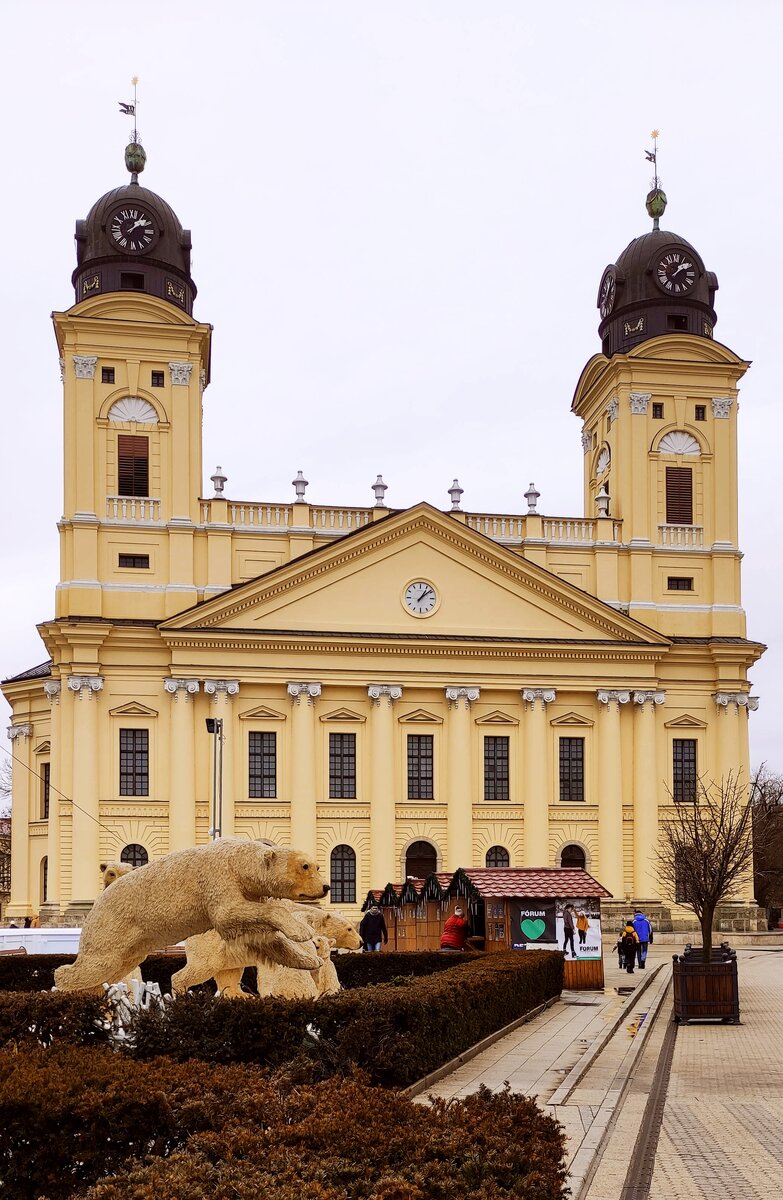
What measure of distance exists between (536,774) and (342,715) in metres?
7.67

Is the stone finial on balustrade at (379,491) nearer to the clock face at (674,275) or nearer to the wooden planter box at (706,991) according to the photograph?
the clock face at (674,275)

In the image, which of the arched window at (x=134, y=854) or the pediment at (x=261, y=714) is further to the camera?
the pediment at (x=261, y=714)

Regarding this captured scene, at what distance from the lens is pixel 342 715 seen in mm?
54719

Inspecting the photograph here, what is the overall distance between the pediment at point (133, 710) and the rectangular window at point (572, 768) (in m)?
15.7

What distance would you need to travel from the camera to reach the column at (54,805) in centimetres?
5169

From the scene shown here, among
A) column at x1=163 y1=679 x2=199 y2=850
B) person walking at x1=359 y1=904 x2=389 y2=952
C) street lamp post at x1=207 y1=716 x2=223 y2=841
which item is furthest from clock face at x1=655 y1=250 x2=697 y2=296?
person walking at x1=359 y1=904 x2=389 y2=952

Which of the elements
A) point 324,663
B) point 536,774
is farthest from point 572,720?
point 324,663

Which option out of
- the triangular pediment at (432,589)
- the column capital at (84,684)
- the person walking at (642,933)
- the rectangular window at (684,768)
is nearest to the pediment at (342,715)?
the triangular pediment at (432,589)

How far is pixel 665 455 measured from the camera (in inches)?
2349

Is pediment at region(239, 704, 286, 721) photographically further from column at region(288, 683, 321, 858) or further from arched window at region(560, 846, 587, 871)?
arched window at region(560, 846, 587, 871)

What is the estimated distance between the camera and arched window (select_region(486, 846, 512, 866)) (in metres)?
55.2

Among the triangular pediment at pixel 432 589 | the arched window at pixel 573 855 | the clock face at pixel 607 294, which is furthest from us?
the clock face at pixel 607 294

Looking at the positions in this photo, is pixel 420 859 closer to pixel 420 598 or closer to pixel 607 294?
pixel 420 598

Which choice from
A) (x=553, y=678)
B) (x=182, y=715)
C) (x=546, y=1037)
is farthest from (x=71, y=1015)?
(x=553, y=678)
